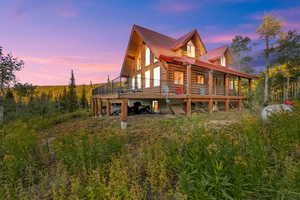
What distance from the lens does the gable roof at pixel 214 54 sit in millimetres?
16703

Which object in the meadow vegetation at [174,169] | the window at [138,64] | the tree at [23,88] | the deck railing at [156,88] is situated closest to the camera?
the meadow vegetation at [174,169]

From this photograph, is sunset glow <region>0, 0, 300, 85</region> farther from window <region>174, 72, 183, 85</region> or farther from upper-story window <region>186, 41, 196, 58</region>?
window <region>174, 72, 183, 85</region>

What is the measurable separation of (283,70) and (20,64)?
1734 inches

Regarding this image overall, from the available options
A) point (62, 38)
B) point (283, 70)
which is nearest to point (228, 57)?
point (283, 70)

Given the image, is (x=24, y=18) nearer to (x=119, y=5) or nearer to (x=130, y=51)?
(x=119, y=5)

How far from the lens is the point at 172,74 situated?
13.6 m

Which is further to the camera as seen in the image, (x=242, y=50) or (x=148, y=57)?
(x=242, y=50)

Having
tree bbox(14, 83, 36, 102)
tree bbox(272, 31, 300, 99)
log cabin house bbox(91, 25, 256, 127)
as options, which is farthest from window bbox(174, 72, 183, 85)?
tree bbox(14, 83, 36, 102)

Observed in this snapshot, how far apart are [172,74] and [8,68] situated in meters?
25.4

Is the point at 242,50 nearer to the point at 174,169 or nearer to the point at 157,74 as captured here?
the point at 157,74

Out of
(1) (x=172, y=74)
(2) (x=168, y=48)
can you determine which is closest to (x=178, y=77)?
(1) (x=172, y=74)

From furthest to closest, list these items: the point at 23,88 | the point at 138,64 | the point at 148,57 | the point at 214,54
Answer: the point at 23,88
the point at 138,64
the point at 214,54
the point at 148,57

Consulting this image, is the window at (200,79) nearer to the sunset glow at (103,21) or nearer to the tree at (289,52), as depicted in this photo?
the sunset glow at (103,21)

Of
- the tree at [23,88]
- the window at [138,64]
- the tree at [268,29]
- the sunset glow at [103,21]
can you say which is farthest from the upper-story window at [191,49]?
the tree at [23,88]
